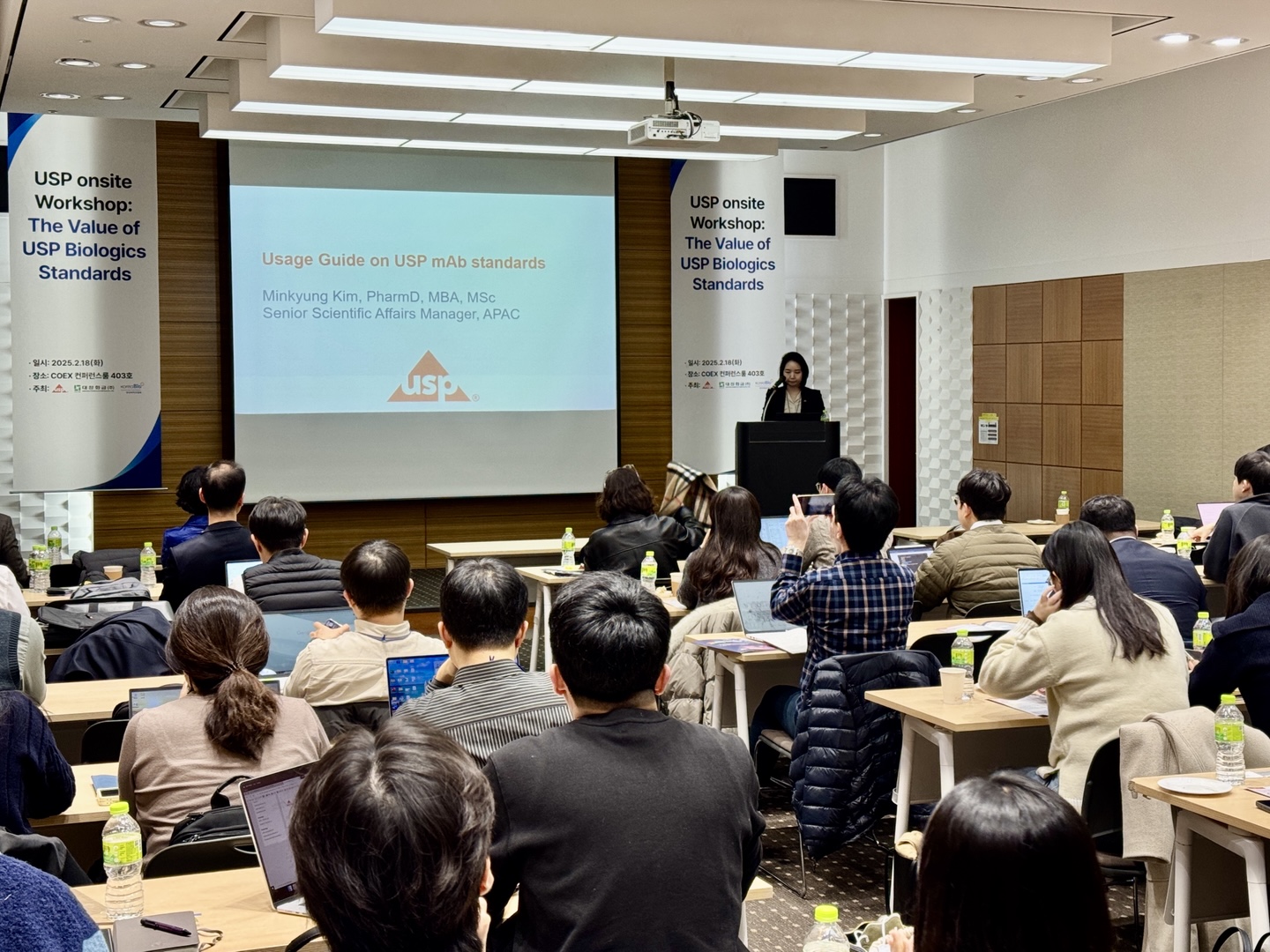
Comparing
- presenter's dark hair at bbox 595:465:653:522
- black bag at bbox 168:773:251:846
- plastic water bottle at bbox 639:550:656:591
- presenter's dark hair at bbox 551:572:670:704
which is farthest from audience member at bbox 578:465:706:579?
presenter's dark hair at bbox 551:572:670:704

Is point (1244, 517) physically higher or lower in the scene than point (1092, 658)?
higher

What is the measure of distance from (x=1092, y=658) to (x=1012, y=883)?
8.54ft

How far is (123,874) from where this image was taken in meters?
2.62

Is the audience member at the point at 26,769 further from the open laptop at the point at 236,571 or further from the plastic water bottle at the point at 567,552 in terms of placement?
the plastic water bottle at the point at 567,552

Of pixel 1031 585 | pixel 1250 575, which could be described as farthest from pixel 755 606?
pixel 1250 575

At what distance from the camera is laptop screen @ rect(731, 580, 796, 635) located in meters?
5.53

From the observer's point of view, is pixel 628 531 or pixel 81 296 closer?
pixel 628 531

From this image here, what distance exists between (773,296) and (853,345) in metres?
2.08

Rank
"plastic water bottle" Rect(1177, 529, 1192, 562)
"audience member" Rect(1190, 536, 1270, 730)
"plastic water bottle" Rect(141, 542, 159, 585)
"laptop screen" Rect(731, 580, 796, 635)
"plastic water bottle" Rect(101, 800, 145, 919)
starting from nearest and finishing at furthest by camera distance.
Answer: "plastic water bottle" Rect(101, 800, 145, 919) → "audience member" Rect(1190, 536, 1270, 730) → "laptop screen" Rect(731, 580, 796, 635) → "plastic water bottle" Rect(141, 542, 159, 585) → "plastic water bottle" Rect(1177, 529, 1192, 562)

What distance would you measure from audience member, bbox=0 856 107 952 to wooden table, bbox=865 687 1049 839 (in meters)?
3.10

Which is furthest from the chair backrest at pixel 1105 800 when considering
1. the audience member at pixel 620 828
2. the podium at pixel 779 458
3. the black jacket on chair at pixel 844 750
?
the podium at pixel 779 458

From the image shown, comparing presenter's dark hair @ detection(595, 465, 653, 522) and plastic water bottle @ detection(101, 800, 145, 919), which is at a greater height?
presenter's dark hair @ detection(595, 465, 653, 522)

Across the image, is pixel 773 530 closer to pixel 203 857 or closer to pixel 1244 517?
pixel 1244 517

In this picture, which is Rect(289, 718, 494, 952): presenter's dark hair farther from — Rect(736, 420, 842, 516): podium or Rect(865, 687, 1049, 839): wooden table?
Rect(736, 420, 842, 516): podium
